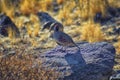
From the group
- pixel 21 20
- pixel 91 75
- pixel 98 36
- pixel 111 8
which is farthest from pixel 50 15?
pixel 91 75

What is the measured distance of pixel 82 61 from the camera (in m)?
7.08

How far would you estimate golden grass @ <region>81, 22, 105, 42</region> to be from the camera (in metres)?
9.60

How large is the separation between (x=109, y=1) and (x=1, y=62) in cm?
636

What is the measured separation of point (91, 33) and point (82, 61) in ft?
8.85

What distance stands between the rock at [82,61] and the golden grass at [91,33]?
70.4 inches

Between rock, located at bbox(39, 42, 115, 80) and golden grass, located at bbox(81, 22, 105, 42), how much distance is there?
1.79 metres

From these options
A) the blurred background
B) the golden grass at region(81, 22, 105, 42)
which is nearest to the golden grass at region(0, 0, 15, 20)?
the blurred background

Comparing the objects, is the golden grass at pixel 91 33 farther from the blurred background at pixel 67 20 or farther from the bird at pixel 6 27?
the bird at pixel 6 27

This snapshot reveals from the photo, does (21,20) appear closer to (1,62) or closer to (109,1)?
(109,1)

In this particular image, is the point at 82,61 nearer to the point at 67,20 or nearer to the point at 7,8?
the point at 67,20

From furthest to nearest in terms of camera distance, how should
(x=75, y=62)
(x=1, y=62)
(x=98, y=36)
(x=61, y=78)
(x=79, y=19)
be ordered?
(x=79, y=19) < (x=98, y=36) < (x=75, y=62) < (x=61, y=78) < (x=1, y=62)

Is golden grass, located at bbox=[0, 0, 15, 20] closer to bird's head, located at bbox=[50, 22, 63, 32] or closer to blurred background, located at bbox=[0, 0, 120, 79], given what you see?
blurred background, located at bbox=[0, 0, 120, 79]

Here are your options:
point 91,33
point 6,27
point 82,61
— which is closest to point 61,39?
point 82,61

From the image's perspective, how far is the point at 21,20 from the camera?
463 inches
